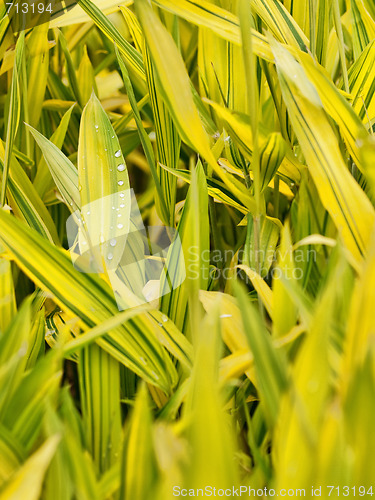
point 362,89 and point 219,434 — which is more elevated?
point 362,89

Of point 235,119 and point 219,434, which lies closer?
point 219,434


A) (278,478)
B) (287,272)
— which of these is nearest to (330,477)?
(278,478)

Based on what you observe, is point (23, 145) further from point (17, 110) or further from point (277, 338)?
point (277, 338)

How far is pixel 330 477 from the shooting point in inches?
9.0

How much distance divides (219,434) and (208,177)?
0.29 metres

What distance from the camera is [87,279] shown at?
368 mm

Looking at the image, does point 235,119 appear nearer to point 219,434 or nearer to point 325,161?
point 325,161

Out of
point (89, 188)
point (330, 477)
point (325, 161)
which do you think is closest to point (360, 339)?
point (330, 477)

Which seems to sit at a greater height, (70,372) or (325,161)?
(325,161)

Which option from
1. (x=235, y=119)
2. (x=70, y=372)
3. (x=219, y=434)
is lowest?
(x=70, y=372)

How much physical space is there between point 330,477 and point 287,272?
15 cm

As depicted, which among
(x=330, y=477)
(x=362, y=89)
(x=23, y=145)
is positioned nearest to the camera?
(x=330, y=477)

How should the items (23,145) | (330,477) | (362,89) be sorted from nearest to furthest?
1. (330,477)
2. (362,89)
3. (23,145)

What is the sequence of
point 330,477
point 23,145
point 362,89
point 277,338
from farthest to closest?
point 23,145
point 362,89
point 277,338
point 330,477
